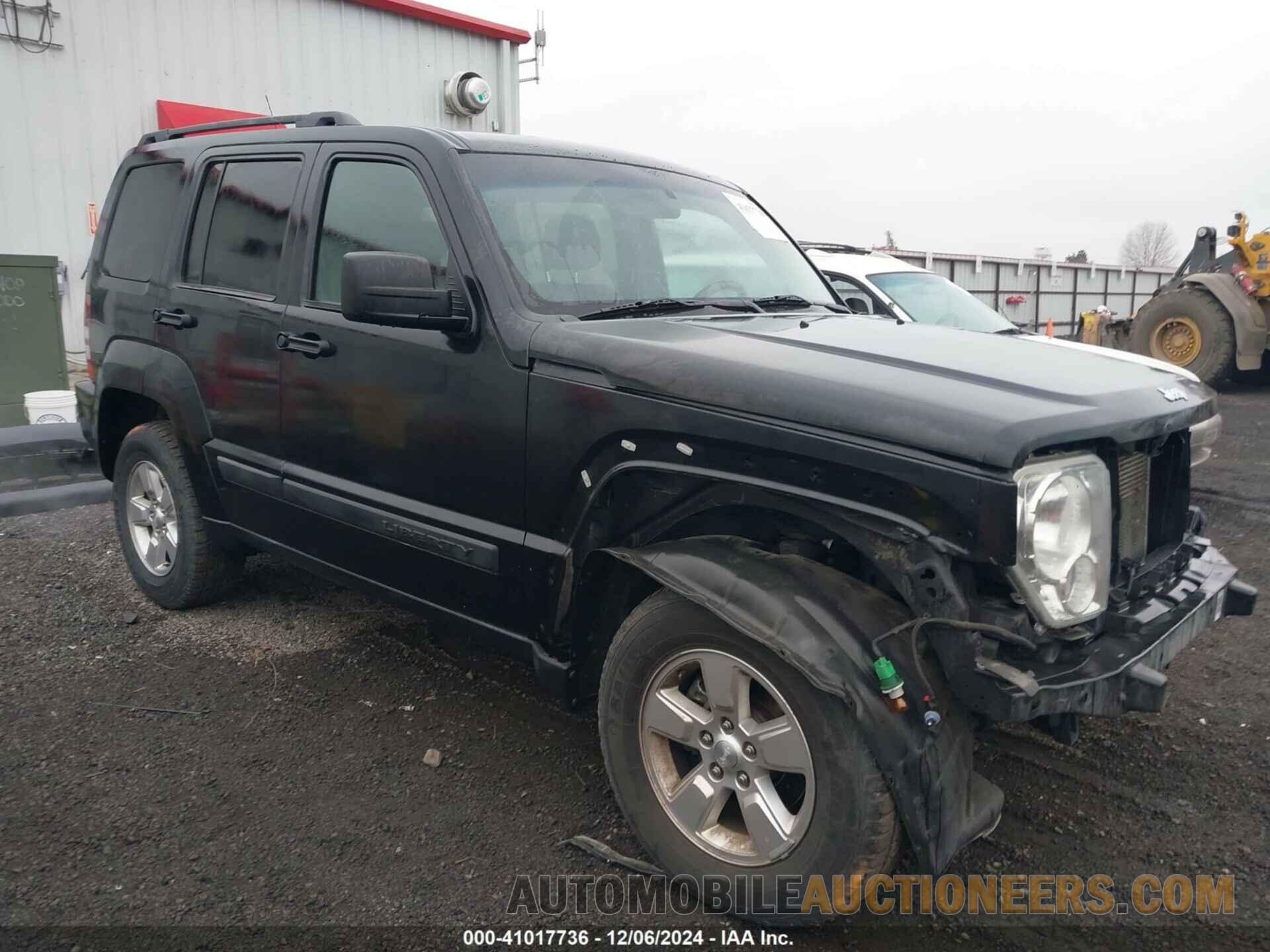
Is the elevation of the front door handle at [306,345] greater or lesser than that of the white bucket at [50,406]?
greater

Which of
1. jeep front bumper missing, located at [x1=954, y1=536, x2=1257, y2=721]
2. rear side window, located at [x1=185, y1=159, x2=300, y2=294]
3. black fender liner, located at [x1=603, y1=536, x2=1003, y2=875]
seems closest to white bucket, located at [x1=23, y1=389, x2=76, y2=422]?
rear side window, located at [x1=185, y1=159, x2=300, y2=294]

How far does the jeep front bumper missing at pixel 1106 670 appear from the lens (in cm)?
205

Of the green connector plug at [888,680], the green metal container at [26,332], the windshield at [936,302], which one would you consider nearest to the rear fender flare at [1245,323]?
the windshield at [936,302]

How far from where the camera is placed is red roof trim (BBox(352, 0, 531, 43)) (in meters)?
12.7

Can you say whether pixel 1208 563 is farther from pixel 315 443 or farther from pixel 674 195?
pixel 315 443

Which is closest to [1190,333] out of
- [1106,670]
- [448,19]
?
[448,19]

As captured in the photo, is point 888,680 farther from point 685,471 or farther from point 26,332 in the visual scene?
point 26,332

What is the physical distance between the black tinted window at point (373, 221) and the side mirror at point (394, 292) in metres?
0.21

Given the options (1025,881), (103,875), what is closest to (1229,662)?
(1025,881)

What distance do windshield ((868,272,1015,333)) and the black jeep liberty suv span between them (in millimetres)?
3628

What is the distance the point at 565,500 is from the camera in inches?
107

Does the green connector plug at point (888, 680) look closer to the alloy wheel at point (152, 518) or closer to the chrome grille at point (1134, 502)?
the chrome grille at point (1134, 502)

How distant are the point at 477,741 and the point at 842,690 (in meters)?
1.68

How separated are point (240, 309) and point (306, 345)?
1.75ft
